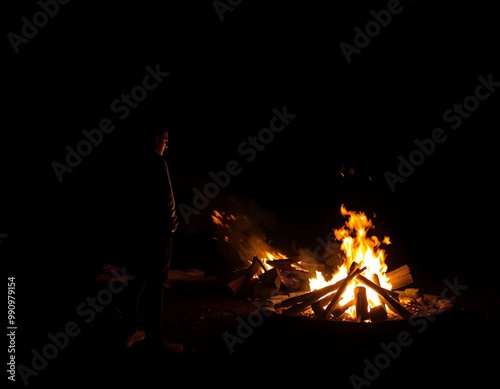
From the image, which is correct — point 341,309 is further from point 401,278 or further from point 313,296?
point 401,278

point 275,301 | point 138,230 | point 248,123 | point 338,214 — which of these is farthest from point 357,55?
point 138,230

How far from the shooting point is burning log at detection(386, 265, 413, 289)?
5377mm

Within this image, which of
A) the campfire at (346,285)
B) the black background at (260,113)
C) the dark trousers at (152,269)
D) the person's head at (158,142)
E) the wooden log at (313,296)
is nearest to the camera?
the dark trousers at (152,269)

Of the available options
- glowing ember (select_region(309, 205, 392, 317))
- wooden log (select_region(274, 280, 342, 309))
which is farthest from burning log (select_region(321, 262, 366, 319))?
glowing ember (select_region(309, 205, 392, 317))

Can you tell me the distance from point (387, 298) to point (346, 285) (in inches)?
20.6

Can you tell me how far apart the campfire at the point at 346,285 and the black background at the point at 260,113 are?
1970 millimetres

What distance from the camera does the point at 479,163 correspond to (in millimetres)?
7633

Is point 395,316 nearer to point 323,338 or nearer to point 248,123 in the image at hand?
point 323,338

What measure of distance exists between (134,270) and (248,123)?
5.80m

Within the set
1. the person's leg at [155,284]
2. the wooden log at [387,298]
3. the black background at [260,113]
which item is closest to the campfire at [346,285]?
the wooden log at [387,298]

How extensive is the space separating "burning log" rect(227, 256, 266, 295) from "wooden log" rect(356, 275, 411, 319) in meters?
2.35

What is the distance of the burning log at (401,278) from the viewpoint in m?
5.38

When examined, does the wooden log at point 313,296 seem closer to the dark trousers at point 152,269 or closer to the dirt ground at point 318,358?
the dirt ground at point 318,358

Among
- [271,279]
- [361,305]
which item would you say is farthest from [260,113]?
[361,305]
